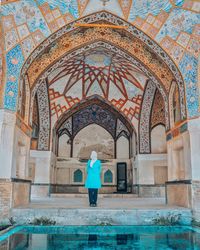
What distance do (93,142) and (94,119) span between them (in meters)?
1.14

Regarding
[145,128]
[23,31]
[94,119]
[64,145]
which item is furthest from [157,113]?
[23,31]

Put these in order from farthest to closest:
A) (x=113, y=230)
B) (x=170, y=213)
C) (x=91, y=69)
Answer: (x=91, y=69), (x=170, y=213), (x=113, y=230)

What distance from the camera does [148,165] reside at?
1045cm

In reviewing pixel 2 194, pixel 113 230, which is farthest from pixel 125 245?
pixel 2 194

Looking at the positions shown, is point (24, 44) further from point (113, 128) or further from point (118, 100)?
point (113, 128)

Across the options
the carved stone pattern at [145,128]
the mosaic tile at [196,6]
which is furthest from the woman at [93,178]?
the carved stone pattern at [145,128]

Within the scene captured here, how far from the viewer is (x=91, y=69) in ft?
31.3

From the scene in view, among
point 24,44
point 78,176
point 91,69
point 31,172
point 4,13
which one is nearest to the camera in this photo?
point 4,13

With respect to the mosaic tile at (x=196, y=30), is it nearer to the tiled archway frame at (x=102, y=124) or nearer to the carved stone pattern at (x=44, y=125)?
the carved stone pattern at (x=44, y=125)

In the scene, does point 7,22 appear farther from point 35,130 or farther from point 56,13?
point 35,130

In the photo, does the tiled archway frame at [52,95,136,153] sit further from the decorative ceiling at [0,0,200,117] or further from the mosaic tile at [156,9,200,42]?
the mosaic tile at [156,9,200,42]

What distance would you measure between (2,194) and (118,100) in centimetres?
682

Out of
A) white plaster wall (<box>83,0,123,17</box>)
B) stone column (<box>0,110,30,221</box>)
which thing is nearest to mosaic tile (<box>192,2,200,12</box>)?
white plaster wall (<box>83,0,123,17</box>)

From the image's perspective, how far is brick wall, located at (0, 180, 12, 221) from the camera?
436 centimetres
